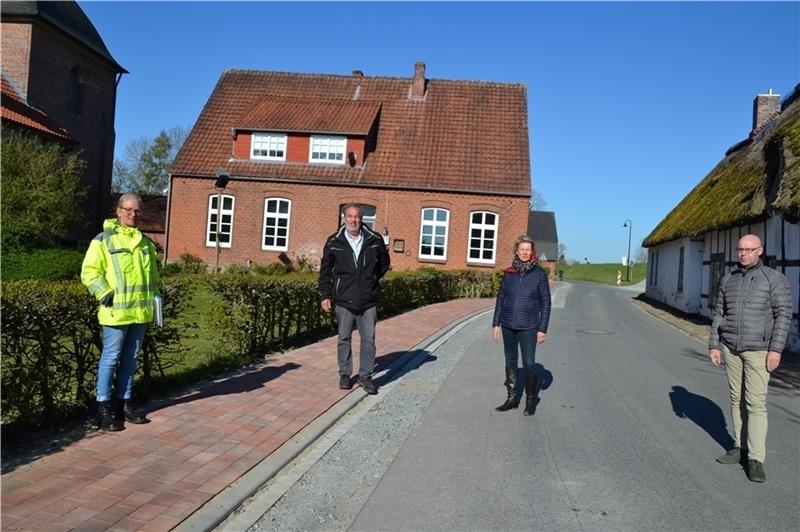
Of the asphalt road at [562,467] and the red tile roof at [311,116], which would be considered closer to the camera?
the asphalt road at [562,467]

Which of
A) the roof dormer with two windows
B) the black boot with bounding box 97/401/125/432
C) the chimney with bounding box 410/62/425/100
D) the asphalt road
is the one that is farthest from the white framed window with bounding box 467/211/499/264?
the black boot with bounding box 97/401/125/432

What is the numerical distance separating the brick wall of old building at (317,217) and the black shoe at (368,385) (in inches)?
898

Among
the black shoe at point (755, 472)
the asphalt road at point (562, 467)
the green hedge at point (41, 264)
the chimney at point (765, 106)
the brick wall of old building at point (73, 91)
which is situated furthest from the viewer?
the brick wall of old building at point (73, 91)

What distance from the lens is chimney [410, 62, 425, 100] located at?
34.2m

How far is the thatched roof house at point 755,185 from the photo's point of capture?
44.3ft

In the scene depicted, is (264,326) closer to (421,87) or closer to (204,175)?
(204,175)

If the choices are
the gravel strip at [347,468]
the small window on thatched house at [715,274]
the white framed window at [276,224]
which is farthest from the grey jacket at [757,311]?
the white framed window at [276,224]

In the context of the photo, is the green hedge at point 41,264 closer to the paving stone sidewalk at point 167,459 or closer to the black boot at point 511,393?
the paving stone sidewalk at point 167,459

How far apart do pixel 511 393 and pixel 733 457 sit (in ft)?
7.90

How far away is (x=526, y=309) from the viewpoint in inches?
287

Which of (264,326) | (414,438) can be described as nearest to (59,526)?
(414,438)

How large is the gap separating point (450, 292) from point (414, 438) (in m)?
19.1

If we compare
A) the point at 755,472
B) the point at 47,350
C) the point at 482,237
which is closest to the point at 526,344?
the point at 755,472

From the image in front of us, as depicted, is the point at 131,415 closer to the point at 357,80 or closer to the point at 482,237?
the point at 482,237
